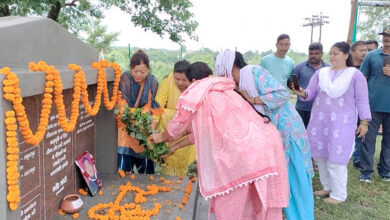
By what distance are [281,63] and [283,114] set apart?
254 cm

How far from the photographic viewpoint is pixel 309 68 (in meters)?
5.14

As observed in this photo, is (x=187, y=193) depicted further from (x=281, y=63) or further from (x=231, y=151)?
(x=281, y=63)

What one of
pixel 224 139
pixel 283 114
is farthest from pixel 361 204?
Result: pixel 224 139

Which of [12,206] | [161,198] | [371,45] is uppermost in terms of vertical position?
[371,45]

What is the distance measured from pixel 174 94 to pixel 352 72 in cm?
202

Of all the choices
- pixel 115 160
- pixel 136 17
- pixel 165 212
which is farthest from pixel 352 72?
pixel 136 17

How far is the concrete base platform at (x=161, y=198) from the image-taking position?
9.18 feet

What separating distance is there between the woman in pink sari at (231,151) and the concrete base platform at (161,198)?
1.49ft

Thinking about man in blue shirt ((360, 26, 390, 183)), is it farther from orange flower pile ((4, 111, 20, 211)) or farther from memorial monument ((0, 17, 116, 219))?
orange flower pile ((4, 111, 20, 211))

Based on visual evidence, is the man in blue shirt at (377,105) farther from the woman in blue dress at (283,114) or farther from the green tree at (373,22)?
the green tree at (373,22)

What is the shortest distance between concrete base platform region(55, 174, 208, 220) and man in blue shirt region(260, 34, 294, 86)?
2530 millimetres

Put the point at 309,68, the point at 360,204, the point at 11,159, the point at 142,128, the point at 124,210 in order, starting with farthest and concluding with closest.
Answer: the point at 309,68 < the point at 360,204 < the point at 142,128 < the point at 124,210 < the point at 11,159

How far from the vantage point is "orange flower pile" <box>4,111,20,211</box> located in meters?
1.69

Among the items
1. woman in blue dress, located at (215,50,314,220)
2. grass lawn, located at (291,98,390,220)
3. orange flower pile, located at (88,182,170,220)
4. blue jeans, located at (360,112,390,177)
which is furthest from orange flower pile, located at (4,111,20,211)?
blue jeans, located at (360,112,390,177)
